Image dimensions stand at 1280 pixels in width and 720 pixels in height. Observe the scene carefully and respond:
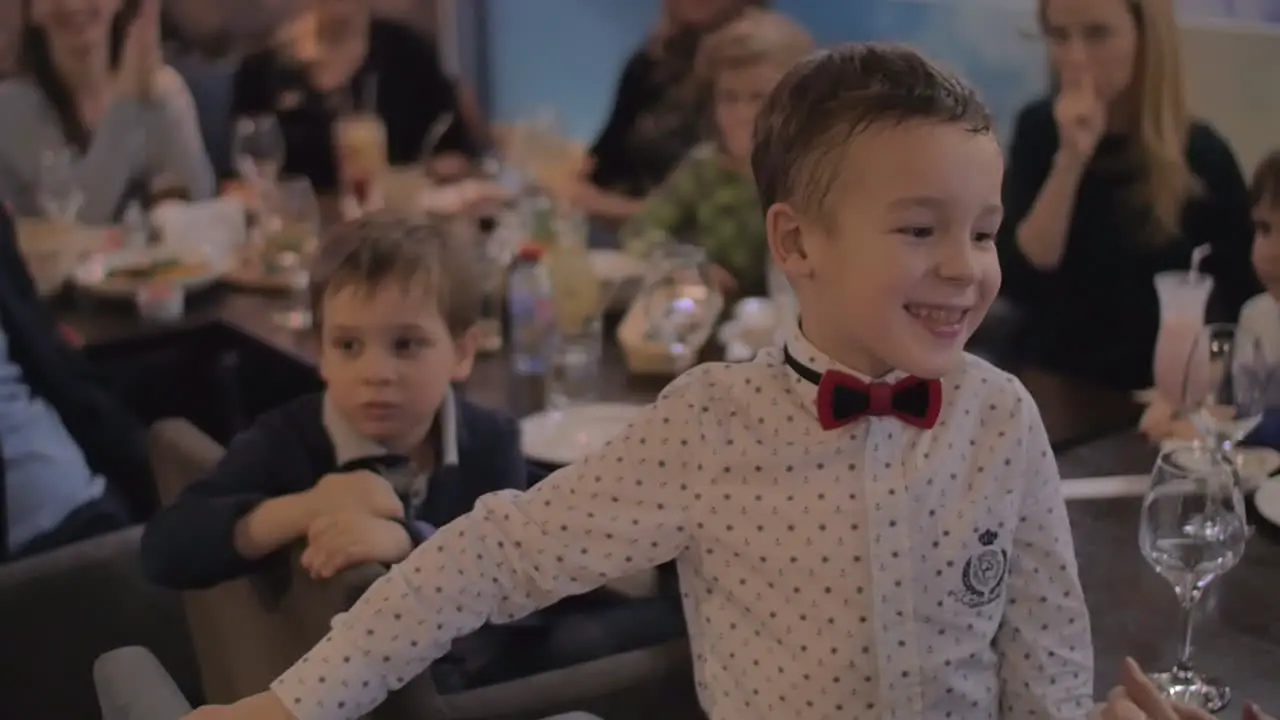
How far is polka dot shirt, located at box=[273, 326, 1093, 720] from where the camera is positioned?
1144mm

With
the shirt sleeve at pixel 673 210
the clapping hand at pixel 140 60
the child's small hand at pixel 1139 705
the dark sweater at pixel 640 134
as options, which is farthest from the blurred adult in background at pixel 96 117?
the child's small hand at pixel 1139 705

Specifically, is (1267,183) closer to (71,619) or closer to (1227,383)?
(1227,383)

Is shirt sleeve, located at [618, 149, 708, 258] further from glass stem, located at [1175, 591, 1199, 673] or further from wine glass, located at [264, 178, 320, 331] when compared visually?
glass stem, located at [1175, 591, 1199, 673]

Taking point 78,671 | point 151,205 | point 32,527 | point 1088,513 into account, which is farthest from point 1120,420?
point 151,205

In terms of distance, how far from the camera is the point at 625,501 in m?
1.19

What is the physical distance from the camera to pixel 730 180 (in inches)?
102

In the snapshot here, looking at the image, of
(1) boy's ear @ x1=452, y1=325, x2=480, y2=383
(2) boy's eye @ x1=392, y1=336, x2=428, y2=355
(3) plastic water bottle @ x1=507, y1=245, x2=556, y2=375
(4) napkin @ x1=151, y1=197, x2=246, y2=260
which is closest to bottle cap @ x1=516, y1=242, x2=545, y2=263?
(3) plastic water bottle @ x1=507, y1=245, x2=556, y2=375

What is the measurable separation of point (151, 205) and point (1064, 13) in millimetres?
2212

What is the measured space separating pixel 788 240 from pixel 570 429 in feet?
2.78

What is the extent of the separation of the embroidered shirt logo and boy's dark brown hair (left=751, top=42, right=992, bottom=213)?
321 mm

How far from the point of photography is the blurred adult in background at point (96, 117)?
11.2 ft

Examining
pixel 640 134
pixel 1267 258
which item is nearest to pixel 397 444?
pixel 1267 258

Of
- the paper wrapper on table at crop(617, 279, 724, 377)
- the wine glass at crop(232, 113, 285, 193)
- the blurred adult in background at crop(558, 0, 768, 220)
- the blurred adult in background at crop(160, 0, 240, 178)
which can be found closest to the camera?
the paper wrapper on table at crop(617, 279, 724, 377)

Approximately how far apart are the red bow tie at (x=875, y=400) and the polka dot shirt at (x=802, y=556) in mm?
25
